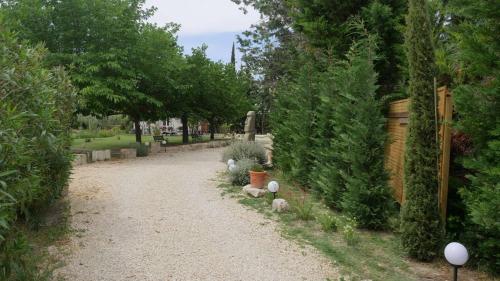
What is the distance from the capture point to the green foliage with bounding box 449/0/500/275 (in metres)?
3.84

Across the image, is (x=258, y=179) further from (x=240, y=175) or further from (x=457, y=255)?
(x=457, y=255)

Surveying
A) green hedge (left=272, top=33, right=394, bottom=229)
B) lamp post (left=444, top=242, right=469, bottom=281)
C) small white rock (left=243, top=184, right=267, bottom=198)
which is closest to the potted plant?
small white rock (left=243, top=184, right=267, bottom=198)

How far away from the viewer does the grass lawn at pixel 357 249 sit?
4.32 meters

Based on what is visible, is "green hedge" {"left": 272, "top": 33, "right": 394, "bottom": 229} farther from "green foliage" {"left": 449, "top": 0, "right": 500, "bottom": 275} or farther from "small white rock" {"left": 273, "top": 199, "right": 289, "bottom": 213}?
"green foliage" {"left": 449, "top": 0, "right": 500, "bottom": 275}

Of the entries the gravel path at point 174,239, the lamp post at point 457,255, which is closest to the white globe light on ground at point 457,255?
the lamp post at point 457,255

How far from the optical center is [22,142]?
8.99 ft

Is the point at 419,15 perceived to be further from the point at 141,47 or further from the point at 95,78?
the point at 141,47

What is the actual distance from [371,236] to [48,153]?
5102 mm

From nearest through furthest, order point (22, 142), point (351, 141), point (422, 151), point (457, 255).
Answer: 1. point (22, 142)
2. point (457, 255)
3. point (422, 151)
4. point (351, 141)

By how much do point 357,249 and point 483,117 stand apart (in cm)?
232

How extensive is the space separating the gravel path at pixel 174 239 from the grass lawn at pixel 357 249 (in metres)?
0.24

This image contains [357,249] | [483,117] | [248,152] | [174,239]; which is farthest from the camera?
[248,152]

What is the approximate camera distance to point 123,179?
1036cm

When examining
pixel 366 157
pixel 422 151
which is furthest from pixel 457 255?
pixel 366 157
